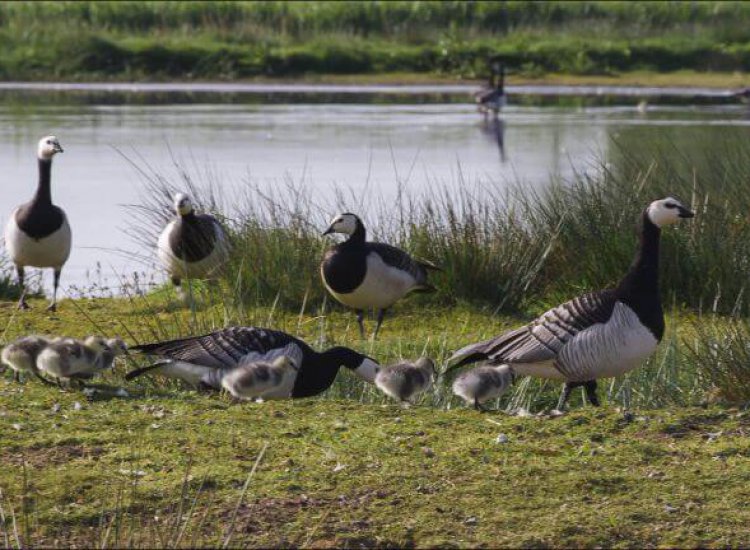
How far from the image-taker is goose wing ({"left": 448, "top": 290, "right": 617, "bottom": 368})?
9109mm

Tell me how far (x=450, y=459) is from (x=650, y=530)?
130cm

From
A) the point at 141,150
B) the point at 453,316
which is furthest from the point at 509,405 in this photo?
the point at 141,150

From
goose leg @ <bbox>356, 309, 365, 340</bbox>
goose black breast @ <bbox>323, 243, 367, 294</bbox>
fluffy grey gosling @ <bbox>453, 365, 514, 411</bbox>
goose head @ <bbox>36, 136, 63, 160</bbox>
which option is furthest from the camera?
goose head @ <bbox>36, 136, 63, 160</bbox>

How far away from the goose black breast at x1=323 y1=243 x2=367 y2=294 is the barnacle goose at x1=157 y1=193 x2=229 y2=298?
1428 millimetres

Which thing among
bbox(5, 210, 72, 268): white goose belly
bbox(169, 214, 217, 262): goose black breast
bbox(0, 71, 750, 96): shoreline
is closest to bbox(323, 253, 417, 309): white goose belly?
bbox(169, 214, 217, 262): goose black breast

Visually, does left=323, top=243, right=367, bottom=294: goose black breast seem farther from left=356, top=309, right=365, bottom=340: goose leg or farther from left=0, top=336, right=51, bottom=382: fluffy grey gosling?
left=0, top=336, right=51, bottom=382: fluffy grey gosling

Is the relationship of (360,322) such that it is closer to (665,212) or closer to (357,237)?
(357,237)

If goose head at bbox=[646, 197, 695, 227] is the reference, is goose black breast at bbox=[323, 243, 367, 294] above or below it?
below

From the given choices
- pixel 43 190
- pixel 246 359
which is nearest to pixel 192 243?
pixel 43 190

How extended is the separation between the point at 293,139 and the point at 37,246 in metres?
16.0

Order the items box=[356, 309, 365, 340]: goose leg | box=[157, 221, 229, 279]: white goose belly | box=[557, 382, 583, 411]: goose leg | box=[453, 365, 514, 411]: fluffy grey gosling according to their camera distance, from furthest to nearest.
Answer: box=[157, 221, 229, 279]: white goose belly < box=[356, 309, 365, 340]: goose leg < box=[557, 382, 583, 411]: goose leg < box=[453, 365, 514, 411]: fluffy grey gosling

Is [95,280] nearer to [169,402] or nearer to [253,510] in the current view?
[169,402]

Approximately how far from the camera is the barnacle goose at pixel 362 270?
40.9ft

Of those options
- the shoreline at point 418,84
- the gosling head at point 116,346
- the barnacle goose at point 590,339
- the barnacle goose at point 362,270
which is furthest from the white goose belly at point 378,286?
the shoreline at point 418,84
